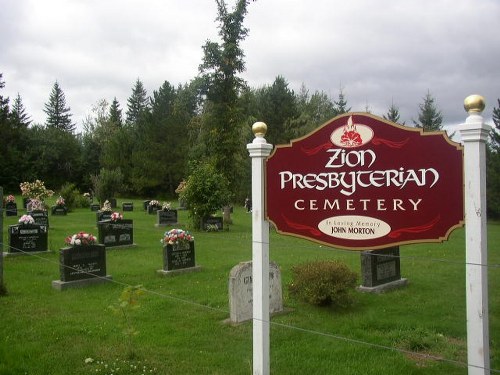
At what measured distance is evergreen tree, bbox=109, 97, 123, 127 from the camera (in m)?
77.6

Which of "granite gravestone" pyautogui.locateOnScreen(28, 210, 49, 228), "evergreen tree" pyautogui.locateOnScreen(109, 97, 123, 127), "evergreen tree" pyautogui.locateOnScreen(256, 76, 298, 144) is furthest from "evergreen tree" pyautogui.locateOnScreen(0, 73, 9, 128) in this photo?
"granite gravestone" pyautogui.locateOnScreen(28, 210, 49, 228)

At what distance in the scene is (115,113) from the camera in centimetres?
8106

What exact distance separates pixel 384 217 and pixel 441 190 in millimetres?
477

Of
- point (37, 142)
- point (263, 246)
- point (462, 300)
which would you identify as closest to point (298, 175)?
point (263, 246)

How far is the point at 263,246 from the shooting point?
441 centimetres

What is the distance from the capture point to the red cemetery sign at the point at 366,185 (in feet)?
11.4

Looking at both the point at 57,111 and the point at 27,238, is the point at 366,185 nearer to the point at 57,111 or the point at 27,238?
the point at 27,238

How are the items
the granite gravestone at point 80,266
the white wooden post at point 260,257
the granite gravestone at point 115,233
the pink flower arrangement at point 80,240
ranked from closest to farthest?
the white wooden post at point 260,257 → the granite gravestone at point 80,266 → the pink flower arrangement at point 80,240 → the granite gravestone at point 115,233

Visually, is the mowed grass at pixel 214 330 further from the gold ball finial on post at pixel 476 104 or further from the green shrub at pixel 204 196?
the green shrub at pixel 204 196

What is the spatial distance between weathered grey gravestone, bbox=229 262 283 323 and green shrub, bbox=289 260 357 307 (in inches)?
19.1

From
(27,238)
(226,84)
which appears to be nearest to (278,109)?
(226,84)

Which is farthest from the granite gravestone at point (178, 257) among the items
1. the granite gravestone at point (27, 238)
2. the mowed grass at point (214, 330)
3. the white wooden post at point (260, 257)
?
the white wooden post at point (260, 257)

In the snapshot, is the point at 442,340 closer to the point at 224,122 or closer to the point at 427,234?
the point at 427,234

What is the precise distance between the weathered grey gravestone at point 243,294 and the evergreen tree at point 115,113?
237 ft
